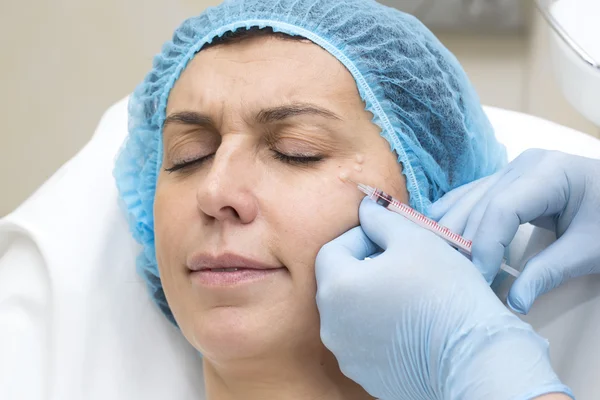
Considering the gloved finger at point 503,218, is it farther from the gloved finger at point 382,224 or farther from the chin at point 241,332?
the chin at point 241,332

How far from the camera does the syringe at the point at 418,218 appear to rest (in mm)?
1112

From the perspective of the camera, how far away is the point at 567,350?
4.10 ft

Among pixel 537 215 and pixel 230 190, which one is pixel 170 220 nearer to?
pixel 230 190

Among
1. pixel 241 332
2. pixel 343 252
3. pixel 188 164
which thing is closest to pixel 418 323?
pixel 343 252

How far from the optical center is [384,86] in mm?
1189

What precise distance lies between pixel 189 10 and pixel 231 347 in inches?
59.9

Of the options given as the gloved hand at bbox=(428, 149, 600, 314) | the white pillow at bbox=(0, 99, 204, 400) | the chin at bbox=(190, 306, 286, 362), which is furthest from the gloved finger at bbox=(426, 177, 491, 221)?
the white pillow at bbox=(0, 99, 204, 400)

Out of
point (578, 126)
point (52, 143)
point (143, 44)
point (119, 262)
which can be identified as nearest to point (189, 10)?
point (143, 44)

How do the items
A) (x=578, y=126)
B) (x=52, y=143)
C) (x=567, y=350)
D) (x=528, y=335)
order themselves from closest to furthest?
(x=528, y=335)
(x=567, y=350)
(x=578, y=126)
(x=52, y=143)

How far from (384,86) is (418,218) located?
0.25 meters

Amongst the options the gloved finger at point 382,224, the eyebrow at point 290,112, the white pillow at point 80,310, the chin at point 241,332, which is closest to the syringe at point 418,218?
the gloved finger at point 382,224

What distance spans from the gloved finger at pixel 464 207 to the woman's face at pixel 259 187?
9 centimetres

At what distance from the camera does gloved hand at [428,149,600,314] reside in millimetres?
1090

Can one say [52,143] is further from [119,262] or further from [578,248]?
[578,248]
